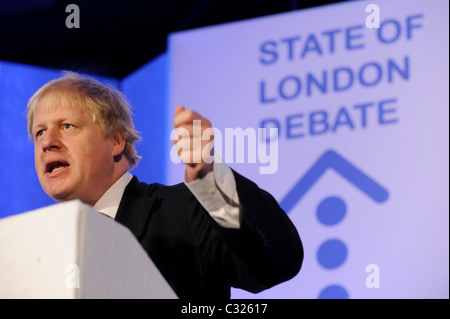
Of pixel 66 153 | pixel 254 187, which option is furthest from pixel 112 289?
pixel 66 153

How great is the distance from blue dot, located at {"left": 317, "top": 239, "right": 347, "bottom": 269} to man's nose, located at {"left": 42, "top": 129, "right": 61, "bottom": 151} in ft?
4.58

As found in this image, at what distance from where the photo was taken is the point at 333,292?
286 cm

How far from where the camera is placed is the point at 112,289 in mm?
979

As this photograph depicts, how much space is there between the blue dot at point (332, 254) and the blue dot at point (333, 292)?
74mm

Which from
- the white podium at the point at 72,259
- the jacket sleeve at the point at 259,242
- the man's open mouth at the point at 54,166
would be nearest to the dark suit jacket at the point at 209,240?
the jacket sleeve at the point at 259,242

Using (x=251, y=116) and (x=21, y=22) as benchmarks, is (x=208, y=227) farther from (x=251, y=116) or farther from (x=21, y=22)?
(x=21, y=22)

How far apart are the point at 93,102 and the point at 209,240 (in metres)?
0.46

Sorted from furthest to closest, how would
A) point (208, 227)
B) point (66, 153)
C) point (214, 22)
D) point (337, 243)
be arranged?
point (214, 22), point (337, 243), point (66, 153), point (208, 227)

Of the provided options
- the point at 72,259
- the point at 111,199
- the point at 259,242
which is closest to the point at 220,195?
the point at 259,242

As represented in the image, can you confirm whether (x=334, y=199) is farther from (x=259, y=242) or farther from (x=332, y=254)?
(x=259, y=242)

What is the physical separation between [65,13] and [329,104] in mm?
1572

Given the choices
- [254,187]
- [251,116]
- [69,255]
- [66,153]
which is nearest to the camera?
[69,255]

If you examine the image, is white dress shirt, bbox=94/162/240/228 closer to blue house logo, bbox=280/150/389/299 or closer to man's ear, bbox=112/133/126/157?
man's ear, bbox=112/133/126/157

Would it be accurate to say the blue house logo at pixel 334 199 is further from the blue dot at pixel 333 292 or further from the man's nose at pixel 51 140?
the man's nose at pixel 51 140
